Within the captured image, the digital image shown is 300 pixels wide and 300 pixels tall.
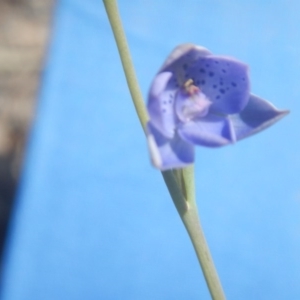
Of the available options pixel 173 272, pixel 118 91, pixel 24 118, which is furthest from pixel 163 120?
pixel 24 118

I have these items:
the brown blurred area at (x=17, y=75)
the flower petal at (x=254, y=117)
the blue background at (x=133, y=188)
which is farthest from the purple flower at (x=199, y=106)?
the brown blurred area at (x=17, y=75)

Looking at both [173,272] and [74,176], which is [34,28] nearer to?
[74,176]

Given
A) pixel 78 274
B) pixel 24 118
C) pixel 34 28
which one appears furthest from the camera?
pixel 34 28

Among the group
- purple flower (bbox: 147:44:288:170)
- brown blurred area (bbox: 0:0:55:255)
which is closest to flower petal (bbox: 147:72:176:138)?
purple flower (bbox: 147:44:288:170)

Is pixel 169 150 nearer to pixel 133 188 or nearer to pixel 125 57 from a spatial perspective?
pixel 125 57

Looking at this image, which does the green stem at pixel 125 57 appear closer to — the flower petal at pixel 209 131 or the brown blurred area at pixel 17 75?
the flower petal at pixel 209 131

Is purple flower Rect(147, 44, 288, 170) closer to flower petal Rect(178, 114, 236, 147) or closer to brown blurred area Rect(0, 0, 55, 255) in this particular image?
flower petal Rect(178, 114, 236, 147)

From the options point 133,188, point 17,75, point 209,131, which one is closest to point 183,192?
point 209,131

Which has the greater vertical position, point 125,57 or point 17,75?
point 17,75
